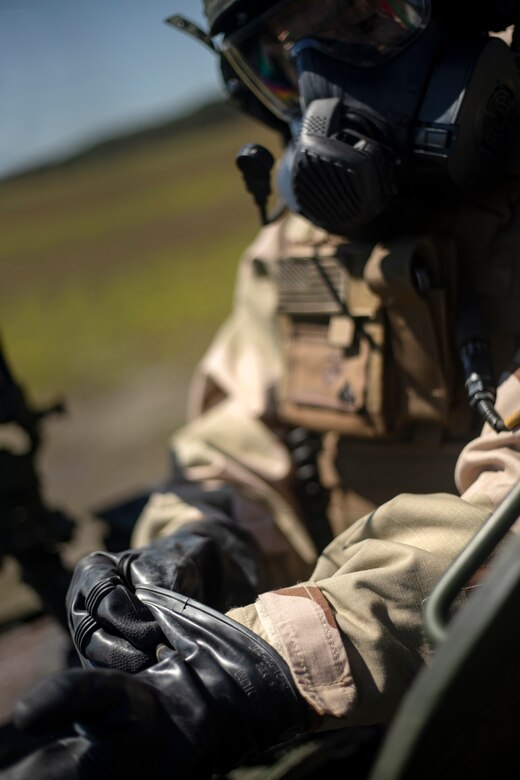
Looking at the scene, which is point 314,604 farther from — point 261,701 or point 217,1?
point 217,1

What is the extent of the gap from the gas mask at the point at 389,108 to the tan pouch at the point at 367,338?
15 cm

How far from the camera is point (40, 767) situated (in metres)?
0.94

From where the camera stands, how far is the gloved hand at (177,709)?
916 millimetres

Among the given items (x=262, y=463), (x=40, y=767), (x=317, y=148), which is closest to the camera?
(x=40, y=767)

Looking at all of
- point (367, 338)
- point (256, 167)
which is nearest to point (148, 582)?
point (367, 338)

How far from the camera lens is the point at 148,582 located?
1.34m

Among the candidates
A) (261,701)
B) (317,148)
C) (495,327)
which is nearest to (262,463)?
(495,327)

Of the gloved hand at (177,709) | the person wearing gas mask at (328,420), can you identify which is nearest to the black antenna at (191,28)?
the person wearing gas mask at (328,420)

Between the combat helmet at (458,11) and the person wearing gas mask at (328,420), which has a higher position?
the combat helmet at (458,11)

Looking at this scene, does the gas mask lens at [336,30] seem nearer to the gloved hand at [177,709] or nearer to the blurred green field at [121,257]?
the gloved hand at [177,709]

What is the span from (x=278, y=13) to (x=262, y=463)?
1079 mm

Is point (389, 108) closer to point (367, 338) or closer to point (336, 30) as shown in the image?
point (336, 30)

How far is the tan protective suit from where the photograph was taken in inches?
46.1

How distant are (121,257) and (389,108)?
13063 mm
